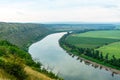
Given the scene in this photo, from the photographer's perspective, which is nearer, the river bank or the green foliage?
the green foliage

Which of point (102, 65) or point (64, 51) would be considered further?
point (64, 51)

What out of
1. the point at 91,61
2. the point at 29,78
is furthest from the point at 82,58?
the point at 29,78

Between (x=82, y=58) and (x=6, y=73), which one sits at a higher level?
(x=6, y=73)

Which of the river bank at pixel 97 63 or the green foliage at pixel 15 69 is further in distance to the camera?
the river bank at pixel 97 63

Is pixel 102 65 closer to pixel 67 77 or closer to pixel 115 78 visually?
pixel 115 78

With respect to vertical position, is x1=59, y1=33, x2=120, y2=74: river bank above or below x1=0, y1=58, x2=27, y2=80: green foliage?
below

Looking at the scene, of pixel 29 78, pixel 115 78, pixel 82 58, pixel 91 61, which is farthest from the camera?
pixel 82 58

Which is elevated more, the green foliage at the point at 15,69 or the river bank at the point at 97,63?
the green foliage at the point at 15,69

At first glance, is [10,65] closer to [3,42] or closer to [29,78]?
[29,78]

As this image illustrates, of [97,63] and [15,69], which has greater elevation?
[15,69]

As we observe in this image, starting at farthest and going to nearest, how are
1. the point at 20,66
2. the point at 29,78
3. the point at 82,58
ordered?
the point at 82,58, the point at 29,78, the point at 20,66

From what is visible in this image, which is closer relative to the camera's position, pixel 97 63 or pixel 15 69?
pixel 15 69
